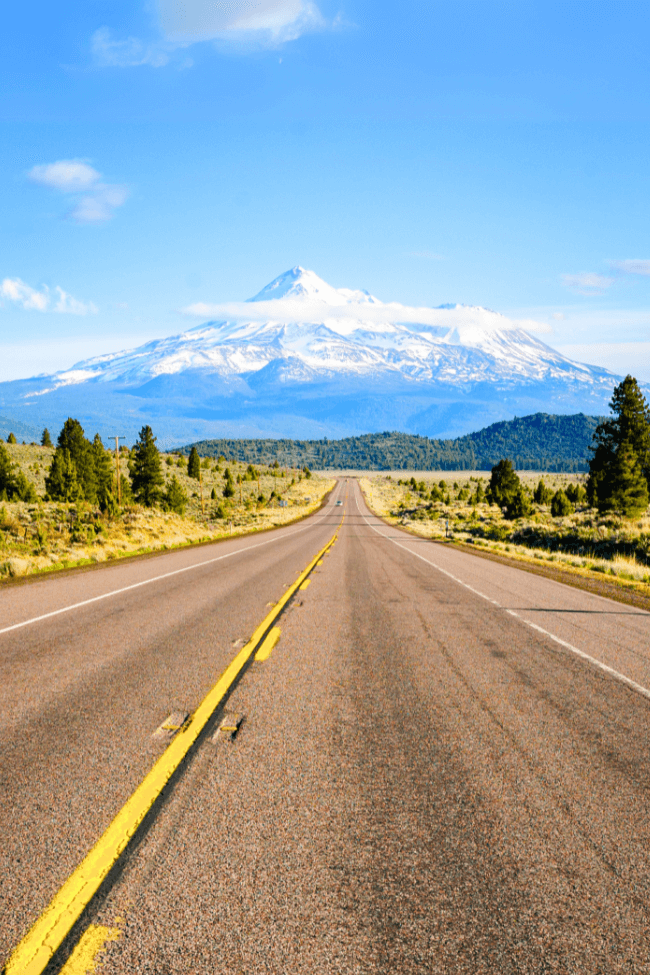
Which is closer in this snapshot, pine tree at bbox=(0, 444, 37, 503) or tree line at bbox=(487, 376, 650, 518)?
tree line at bbox=(487, 376, 650, 518)

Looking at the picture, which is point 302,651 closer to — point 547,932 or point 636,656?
point 636,656

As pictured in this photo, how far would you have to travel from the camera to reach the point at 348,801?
363cm

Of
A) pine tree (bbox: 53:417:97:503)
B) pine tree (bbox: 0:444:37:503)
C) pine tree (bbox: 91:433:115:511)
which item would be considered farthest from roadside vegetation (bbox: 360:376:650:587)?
pine tree (bbox: 91:433:115:511)

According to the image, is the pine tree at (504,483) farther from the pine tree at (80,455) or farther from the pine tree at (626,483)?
the pine tree at (80,455)

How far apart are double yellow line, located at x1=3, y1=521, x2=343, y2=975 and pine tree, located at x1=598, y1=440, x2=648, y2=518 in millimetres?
46498

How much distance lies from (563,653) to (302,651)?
11.2 ft

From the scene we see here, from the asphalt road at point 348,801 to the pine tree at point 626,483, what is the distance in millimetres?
41054

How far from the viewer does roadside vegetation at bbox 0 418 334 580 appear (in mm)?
20609

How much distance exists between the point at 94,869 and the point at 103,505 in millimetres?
33883

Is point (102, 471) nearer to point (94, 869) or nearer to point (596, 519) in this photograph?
point (596, 519)

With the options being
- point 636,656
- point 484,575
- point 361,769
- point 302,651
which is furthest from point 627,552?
point 361,769

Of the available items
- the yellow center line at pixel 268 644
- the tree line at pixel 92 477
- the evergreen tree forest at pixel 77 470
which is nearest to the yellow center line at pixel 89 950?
the yellow center line at pixel 268 644

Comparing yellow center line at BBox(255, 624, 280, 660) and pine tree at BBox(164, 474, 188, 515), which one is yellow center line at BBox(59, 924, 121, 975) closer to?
yellow center line at BBox(255, 624, 280, 660)

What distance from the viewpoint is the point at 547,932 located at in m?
2.55
